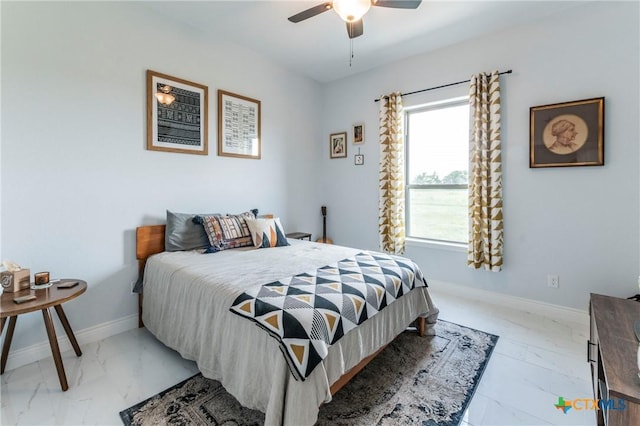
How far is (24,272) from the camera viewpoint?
1849mm

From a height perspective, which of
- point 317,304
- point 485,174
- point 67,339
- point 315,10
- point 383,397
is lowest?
point 383,397

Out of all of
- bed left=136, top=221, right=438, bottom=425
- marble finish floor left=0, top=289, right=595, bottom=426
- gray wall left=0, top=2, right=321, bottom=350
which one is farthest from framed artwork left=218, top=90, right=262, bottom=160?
marble finish floor left=0, top=289, right=595, bottom=426

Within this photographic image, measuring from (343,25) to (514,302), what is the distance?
3.17 m

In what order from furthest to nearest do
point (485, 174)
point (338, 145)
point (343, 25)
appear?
point (338, 145)
point (485, 174)
point (343, 25)

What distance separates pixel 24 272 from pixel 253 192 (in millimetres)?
2067

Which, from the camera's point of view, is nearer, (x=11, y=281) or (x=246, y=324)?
(x=246, y=324)

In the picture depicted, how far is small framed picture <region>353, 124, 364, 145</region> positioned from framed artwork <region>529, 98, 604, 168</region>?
186 cm

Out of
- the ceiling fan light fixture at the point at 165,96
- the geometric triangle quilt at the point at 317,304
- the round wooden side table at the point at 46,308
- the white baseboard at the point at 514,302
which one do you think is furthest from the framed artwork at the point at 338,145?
the round wooden side table at the point at 46,308

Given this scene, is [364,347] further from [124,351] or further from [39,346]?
[39,346]

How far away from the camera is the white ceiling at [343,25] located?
2.53 metres

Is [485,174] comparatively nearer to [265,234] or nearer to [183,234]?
[265,234]

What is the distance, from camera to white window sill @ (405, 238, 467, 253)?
3283 mm

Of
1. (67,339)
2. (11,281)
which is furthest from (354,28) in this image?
(67,339)

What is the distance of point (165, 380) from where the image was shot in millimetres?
1843
